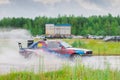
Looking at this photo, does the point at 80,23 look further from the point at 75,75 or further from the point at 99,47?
the point at 75,75

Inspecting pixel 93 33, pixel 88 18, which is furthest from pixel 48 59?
pixel 88 18

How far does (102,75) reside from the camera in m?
11.1

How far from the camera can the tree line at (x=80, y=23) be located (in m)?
131

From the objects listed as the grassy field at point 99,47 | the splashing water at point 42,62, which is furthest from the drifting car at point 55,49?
the grassy field at point 99,47

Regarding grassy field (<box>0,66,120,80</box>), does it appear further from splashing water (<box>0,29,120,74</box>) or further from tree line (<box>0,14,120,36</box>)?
tree line (<box>0,14,120,36</box>)

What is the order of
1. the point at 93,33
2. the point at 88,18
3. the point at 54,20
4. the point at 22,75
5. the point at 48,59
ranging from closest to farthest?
1. the point at 22,75
2. the point at 48,59
3. the point at 93,33
4. the point at 54,20
5. the point at 88,18

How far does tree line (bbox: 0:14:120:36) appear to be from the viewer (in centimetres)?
13062

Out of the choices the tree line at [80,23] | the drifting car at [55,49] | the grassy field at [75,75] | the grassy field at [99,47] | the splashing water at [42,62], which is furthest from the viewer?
the tree line at [80,23]

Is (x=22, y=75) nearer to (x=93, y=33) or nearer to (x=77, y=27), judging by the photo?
(x=93, y=33)

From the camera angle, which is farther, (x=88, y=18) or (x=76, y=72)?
(x=88, y=18)

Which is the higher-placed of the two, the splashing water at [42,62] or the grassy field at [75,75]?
the grassy field at [75,75]

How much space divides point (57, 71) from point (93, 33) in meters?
129

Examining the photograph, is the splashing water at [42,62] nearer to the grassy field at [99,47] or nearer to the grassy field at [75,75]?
the grassy field at [75,75]

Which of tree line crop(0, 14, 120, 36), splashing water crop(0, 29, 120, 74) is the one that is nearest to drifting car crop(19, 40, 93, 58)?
splashing water crop(0, 29, 120, 74)
